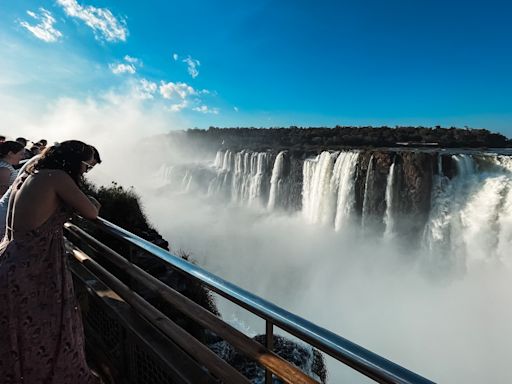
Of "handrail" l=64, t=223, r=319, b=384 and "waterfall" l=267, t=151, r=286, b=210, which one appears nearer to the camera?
"handrail" l=64, t=223, r=319, b=384

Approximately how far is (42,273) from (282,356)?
4.64 meters

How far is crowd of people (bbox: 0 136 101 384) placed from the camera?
5.44 ft

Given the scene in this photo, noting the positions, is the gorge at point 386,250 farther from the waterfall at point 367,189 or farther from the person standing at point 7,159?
the person standing at point 7,159

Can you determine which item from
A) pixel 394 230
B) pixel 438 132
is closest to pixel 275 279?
pixel 394 230

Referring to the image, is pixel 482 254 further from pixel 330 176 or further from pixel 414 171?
pixel 330 176

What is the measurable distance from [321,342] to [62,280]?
150cm

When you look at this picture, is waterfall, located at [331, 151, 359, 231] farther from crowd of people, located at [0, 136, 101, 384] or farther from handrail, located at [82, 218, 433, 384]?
handrail, located at [82, 218, 433, 384]

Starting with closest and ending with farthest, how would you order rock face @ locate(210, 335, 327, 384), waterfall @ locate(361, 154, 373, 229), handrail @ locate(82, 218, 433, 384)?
1. handrail @ locate(82, 218, 433, 384)
2. rock face @ locate(210, 335, 327, 384)
3. waterfall @ locate(361, 154, 373, 229)

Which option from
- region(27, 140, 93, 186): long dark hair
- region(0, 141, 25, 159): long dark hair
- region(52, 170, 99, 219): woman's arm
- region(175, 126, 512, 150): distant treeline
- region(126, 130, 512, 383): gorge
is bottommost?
region(126, 130, 512, 383): gorge

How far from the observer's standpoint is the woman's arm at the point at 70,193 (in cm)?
166

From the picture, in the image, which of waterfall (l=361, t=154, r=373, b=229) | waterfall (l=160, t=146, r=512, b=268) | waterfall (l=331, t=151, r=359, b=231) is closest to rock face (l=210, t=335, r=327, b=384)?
waterfall (l=160, t=146, r=512, b=268)

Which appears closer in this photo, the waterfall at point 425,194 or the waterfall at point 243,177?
the waterfall at point 425,194

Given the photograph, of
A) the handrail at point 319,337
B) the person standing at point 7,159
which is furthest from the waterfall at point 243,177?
the handrail at point 319,337

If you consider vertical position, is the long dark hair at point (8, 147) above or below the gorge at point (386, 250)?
above
